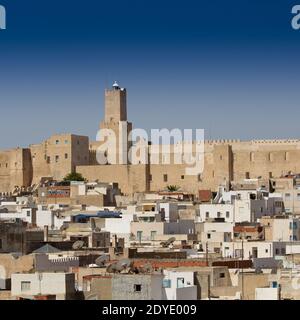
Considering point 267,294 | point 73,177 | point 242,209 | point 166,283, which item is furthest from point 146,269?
point 73,177

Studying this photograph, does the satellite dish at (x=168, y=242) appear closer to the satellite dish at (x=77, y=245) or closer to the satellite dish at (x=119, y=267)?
the satellite dish at (x=77, y=245)

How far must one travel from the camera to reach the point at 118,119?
127ft

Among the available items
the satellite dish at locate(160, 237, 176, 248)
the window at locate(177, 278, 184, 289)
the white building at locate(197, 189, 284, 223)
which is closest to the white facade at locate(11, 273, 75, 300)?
the window at locate(177, 278, 184, 289)

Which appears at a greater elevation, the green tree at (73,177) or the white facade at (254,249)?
the green tree at (73,177)

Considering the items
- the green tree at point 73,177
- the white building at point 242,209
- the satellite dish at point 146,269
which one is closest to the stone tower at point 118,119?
the green tree at point 73,177

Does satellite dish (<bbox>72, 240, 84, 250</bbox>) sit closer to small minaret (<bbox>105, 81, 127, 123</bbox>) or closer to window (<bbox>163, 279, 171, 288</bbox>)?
window (<bbox>163, 279, 171, 288</bbox>)

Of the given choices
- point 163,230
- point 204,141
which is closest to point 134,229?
point 163,230

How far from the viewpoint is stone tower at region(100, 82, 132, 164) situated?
37.7 metres

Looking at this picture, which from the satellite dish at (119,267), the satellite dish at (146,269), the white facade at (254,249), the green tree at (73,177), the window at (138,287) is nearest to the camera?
the window at (138,287)

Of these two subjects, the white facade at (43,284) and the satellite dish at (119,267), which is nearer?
the white facade at (43,284)

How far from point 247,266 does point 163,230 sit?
21.0 feet

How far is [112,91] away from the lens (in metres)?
39.0

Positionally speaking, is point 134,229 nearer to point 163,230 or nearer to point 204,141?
point 163,230

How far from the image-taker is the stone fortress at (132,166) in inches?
1438
